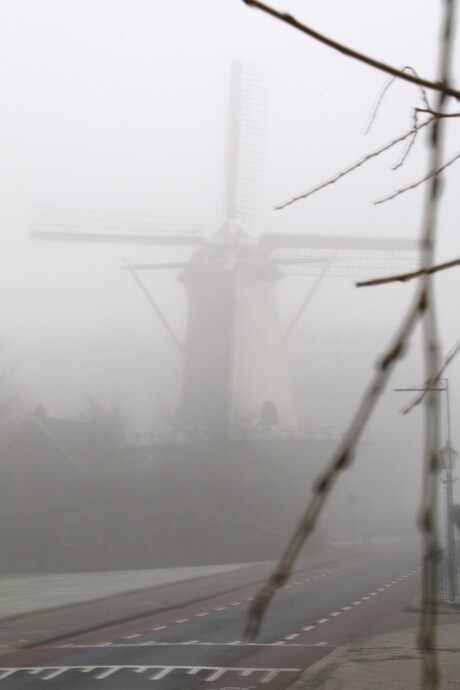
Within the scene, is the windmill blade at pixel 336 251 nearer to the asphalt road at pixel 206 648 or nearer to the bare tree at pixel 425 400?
the asphalt road at pixel 206 648

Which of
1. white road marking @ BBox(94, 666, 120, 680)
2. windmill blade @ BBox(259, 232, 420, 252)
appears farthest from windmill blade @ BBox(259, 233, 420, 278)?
white road marking @ BBox(94, 666, 120, 680)

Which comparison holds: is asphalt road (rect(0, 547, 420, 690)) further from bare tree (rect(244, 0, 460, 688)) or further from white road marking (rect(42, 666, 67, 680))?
bare tree (rect(244, 0, 460, 688))

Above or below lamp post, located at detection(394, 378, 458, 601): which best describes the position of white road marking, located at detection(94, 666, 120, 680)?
below

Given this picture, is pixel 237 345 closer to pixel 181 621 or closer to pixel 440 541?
pixel 181 621

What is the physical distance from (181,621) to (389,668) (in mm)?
7704

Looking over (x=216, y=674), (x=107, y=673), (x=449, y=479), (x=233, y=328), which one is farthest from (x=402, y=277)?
(x=233, y=328)

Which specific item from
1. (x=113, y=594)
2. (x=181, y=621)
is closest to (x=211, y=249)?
(x=113, y=594)

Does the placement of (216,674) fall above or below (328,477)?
below

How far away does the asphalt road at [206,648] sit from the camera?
1092 cm

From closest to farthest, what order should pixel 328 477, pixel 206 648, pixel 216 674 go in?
pixel 328 477 → pixel 216 674 → pixel 206 648

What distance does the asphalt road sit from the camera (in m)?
10.9

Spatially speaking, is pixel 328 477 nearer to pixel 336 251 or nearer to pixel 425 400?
pixel 425 400

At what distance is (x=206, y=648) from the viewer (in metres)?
13.7

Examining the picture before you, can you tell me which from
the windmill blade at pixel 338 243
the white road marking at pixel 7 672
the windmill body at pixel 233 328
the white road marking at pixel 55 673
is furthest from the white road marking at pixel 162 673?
the windmill blade at pixel 338 243
